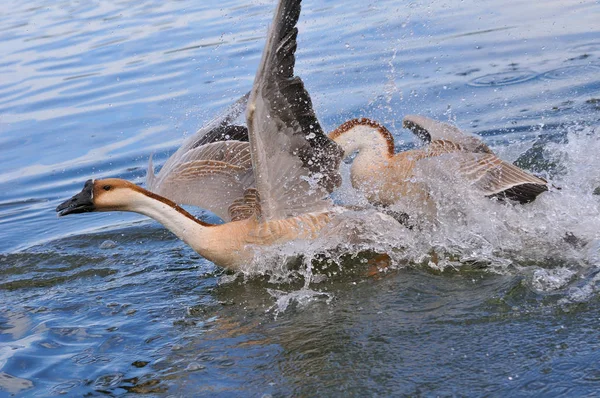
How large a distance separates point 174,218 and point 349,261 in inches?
55.7

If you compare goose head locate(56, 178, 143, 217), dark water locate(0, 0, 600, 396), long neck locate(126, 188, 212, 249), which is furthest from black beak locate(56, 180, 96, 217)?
dark water locate(0, 0, 600, 396)

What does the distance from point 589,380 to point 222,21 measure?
45.2 feet

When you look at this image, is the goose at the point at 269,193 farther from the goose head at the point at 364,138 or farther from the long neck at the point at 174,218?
the goose head at the point at 364,138

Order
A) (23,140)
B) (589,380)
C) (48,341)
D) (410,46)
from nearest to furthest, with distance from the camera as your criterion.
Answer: (589,380), (48,341), (23,140), (410,46)

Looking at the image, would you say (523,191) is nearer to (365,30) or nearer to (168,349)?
(168,349)

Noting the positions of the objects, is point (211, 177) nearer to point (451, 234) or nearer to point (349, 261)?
point (349, 261)

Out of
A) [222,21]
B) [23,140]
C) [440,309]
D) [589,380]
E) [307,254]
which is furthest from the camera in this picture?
[222,21]

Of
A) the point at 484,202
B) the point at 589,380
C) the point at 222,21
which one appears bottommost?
the point at 589,380

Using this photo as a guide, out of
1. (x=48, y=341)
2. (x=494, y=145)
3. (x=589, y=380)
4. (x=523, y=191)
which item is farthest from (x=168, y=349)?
(x=494, y=145)

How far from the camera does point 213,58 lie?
14047 mm

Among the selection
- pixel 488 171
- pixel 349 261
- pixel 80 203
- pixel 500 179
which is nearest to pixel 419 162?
pixel 488 171

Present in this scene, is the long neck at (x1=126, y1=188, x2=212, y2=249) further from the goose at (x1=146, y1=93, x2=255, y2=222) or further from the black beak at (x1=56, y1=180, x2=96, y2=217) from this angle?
the goose at (x1=146, y1=93, x2=255, y2=222)

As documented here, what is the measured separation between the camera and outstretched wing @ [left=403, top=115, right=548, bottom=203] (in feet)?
20.9

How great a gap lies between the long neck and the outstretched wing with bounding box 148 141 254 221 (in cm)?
93
